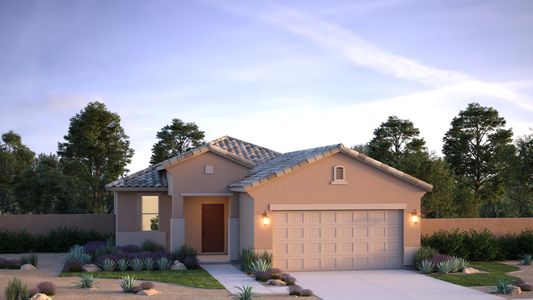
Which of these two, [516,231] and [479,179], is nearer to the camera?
[516,231]

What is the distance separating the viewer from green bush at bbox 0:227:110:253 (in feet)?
91.0

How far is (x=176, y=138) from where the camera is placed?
46.9 m

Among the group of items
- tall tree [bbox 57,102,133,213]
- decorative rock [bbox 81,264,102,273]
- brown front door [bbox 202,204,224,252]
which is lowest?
decorative rock [bbox 81,264,102,273]

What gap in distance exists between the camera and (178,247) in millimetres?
24031

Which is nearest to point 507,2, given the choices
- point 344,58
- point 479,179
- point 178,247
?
point 344,58

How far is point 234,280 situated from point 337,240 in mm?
4506

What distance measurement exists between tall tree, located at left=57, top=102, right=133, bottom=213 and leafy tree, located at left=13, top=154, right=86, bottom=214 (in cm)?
155

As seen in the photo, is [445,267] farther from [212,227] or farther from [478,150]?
[478,150]

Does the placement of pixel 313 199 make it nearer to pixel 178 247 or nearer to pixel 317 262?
pixel 317 262

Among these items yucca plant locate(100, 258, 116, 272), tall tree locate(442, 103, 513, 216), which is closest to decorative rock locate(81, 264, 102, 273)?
yucca plant locate(100, 258, 116, 272)

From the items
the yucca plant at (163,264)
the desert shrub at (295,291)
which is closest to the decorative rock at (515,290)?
the desert shrub at (295,291)

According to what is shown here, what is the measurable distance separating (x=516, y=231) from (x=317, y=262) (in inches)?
388

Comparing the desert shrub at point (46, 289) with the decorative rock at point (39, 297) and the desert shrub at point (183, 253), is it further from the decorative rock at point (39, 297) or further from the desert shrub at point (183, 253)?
the desert shrub at point (183, 253)

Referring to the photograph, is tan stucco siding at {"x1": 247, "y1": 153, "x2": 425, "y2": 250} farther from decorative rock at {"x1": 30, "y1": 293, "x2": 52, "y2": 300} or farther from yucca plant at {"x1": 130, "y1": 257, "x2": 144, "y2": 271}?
decorative rock at {"x1": 30, "y1": 293, "x2": 52, "y2": 300}
